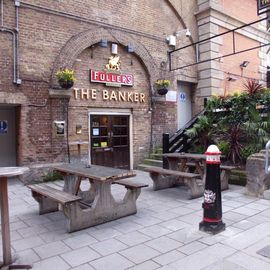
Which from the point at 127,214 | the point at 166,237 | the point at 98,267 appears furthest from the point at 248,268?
the point at 127,214

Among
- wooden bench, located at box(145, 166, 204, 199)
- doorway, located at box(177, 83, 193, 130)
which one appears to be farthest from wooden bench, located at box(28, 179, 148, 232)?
doorway, located at box(177, 83, 193, 130)

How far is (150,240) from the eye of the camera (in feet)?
12.0

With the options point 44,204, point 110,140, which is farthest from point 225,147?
point 44,204

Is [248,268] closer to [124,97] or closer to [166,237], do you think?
[166,237]

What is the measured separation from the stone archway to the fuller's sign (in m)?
0.70

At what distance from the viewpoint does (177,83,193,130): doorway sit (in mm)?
11117

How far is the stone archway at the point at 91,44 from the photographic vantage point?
773 centimetres

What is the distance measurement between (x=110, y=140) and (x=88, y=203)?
374 centimetres

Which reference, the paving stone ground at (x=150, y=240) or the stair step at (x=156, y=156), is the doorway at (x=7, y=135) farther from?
the stair step at (x=156, y=156)

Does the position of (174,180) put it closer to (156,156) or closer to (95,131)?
(156,156)

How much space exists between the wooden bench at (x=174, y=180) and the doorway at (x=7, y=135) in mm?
3602

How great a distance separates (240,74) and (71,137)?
25.7 feet

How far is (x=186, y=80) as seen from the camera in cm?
1089

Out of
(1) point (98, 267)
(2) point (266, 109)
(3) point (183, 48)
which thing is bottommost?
(1) point (98, 267)
